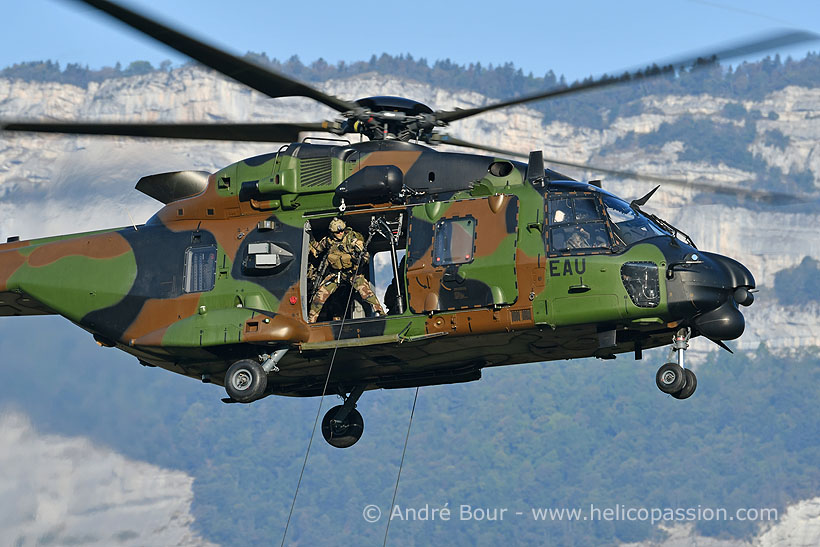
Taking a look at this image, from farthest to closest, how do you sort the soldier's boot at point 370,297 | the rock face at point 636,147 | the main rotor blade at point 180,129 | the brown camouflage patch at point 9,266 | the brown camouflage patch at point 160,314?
the rock face at point 636,147 < the brown camouflage patch at point 9,266 < the brown camouflage patch at point 160,314 < the main rotor blade at point 180,129 < the soldier's boot at point 370,297

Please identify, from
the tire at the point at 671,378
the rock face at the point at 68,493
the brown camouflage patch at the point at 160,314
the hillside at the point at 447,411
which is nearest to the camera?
the tire at the point at 671,378

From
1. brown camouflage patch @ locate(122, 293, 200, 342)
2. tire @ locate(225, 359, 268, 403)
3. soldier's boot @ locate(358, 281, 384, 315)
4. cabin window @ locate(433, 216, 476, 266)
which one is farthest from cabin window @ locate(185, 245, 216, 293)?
cabin window @ locate(433, 216, 476, 266)

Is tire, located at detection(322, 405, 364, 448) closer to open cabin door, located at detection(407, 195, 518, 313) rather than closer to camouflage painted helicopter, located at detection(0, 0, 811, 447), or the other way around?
camouflage painted helicopter, located at detection(0, 0, 811, 447)

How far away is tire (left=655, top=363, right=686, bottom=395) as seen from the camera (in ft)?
48.0

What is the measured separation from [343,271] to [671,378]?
420 cm

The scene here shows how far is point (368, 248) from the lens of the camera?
646 inches

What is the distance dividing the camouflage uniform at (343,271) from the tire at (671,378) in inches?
137

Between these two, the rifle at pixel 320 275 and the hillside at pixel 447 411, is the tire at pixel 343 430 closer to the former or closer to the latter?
the rifle at pixel 320 275

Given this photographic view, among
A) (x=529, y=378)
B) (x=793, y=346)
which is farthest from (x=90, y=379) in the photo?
(x=793, y=346)

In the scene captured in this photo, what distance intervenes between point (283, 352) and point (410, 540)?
272 feet

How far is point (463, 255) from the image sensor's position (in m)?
15.3

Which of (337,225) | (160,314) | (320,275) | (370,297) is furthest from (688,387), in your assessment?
(160,314)

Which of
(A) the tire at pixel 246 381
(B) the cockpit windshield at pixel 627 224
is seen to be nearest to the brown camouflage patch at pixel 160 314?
(A) the tire at pixel 246 381

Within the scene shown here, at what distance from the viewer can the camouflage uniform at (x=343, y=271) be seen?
53.2 ft
